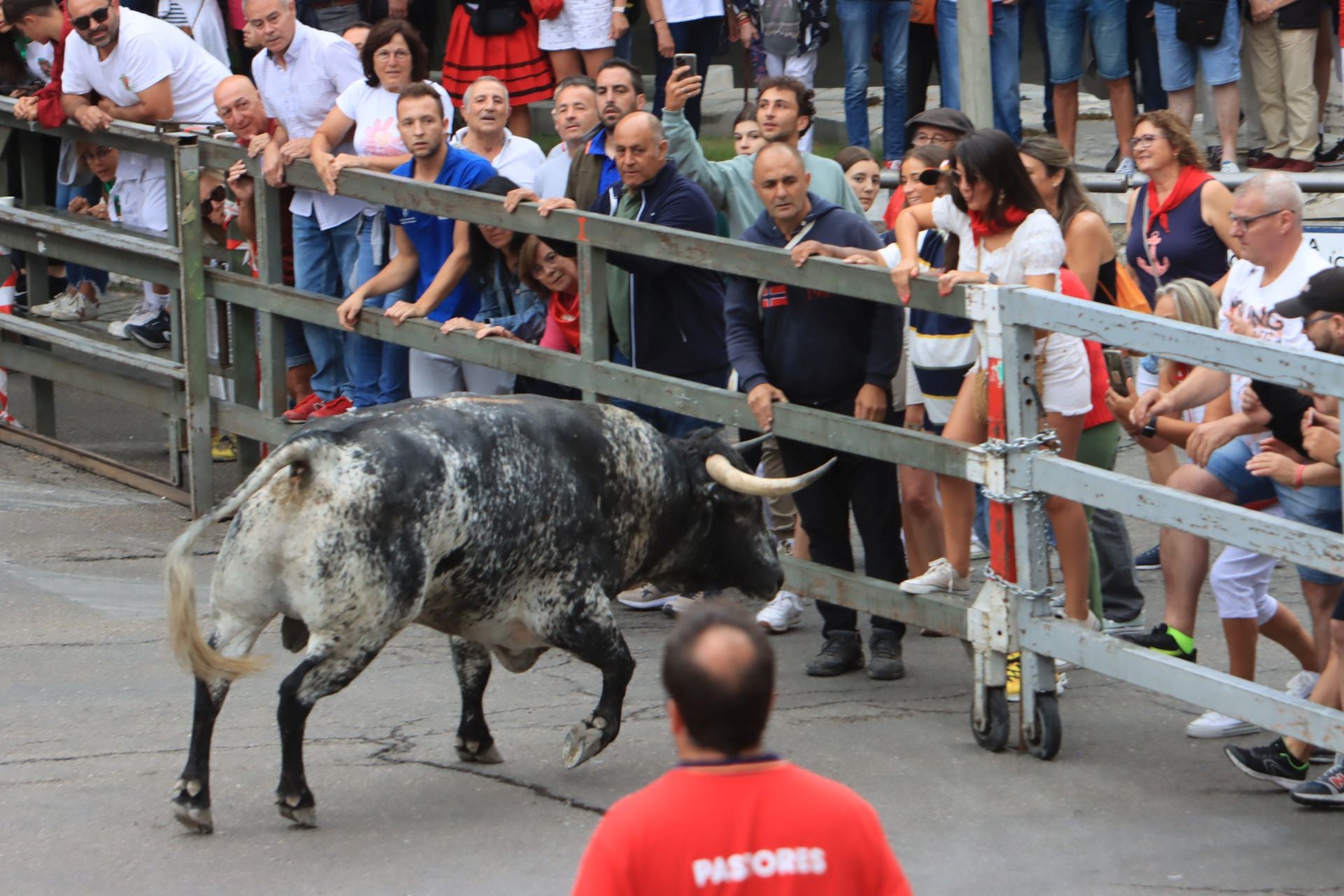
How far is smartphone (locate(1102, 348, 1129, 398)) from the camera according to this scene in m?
6.60

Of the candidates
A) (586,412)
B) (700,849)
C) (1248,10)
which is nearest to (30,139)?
(586,412)

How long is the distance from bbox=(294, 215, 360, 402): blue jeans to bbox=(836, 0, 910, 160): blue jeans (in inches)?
139

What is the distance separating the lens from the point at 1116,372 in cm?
664

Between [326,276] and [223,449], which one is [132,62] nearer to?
[326,276]

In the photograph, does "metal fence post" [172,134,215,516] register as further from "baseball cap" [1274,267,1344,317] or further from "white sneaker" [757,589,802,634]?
"baseball cap" [1274,267,1344,317]

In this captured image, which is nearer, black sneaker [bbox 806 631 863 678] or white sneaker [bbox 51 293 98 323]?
black sneaker [bbox 806 631 863 678]

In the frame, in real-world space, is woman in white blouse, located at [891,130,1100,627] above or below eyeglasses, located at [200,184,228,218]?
below

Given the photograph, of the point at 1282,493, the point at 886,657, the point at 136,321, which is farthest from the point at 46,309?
the point at 1282,493

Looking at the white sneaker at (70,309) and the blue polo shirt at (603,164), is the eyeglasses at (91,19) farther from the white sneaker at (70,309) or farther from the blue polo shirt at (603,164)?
the blue polo shirt at (603,164)

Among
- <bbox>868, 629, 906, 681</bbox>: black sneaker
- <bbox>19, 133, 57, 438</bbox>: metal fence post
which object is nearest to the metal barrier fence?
<bbox>868, 629, 906, 681</bbox>: black sneaker

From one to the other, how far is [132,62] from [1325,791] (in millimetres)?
6744

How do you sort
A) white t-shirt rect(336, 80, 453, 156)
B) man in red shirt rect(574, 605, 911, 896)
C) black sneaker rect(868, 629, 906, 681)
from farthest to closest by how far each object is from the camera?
white t-shirt rect(336, 80, 453, 156)
black sneaker rect(868, 629, 906, 681)
man in red shirt rect(574, 605, 911, 896)

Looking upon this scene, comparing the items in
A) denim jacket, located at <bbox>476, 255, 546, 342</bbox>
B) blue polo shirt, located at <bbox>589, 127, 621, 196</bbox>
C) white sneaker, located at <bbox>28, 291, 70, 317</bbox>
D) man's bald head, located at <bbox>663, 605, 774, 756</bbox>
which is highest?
blue polo shirt, located at <bbox>589, 127, 621, 196</bbox>

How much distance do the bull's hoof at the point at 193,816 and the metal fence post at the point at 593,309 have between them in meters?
2.45
